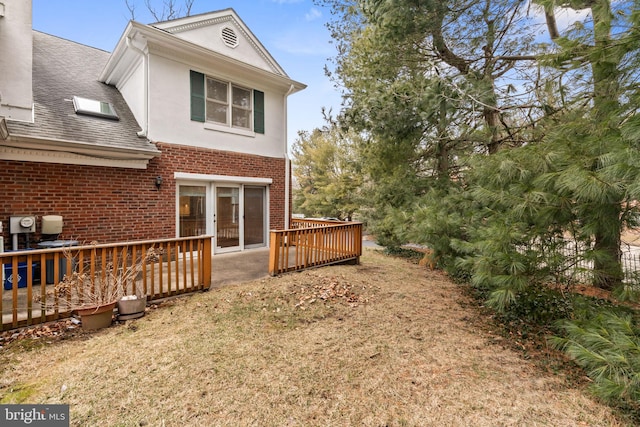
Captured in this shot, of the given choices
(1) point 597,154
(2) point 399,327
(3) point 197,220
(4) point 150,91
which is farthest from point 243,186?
(1) point 597,154

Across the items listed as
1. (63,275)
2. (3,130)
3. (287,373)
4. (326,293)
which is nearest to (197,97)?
(3,130)

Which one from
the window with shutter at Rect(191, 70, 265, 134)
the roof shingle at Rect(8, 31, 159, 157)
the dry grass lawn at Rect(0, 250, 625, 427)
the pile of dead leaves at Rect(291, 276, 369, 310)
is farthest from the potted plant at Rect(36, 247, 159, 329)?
the window with shutter at Rect(191, 70, 265, 134)

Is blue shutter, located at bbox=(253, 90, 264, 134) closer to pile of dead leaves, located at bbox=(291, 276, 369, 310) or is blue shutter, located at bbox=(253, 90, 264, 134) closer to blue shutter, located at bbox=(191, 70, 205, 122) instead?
blue shutter, located at bbox=(191, 70, 205, 122)

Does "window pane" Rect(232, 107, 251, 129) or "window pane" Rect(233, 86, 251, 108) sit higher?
"window pane" Rect(233, 86, 251, 108)

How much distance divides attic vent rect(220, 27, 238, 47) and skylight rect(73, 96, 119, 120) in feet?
12.4

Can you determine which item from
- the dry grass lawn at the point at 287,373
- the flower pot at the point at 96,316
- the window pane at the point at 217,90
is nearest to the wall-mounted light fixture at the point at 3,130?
the flower pot at the point at 96,316

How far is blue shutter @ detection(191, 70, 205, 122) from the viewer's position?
25.5ft

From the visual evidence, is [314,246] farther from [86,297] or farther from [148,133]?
[148,133]

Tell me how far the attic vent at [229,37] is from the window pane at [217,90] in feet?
5.21

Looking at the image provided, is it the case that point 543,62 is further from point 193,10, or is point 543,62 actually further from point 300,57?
point 193,10

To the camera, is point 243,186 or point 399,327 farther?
point 243,186

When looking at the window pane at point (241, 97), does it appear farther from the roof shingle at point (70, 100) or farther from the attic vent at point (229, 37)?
the roof shingle at point (70, 100)

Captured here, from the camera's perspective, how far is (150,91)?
279 inches

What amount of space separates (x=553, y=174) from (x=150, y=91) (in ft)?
26.5
